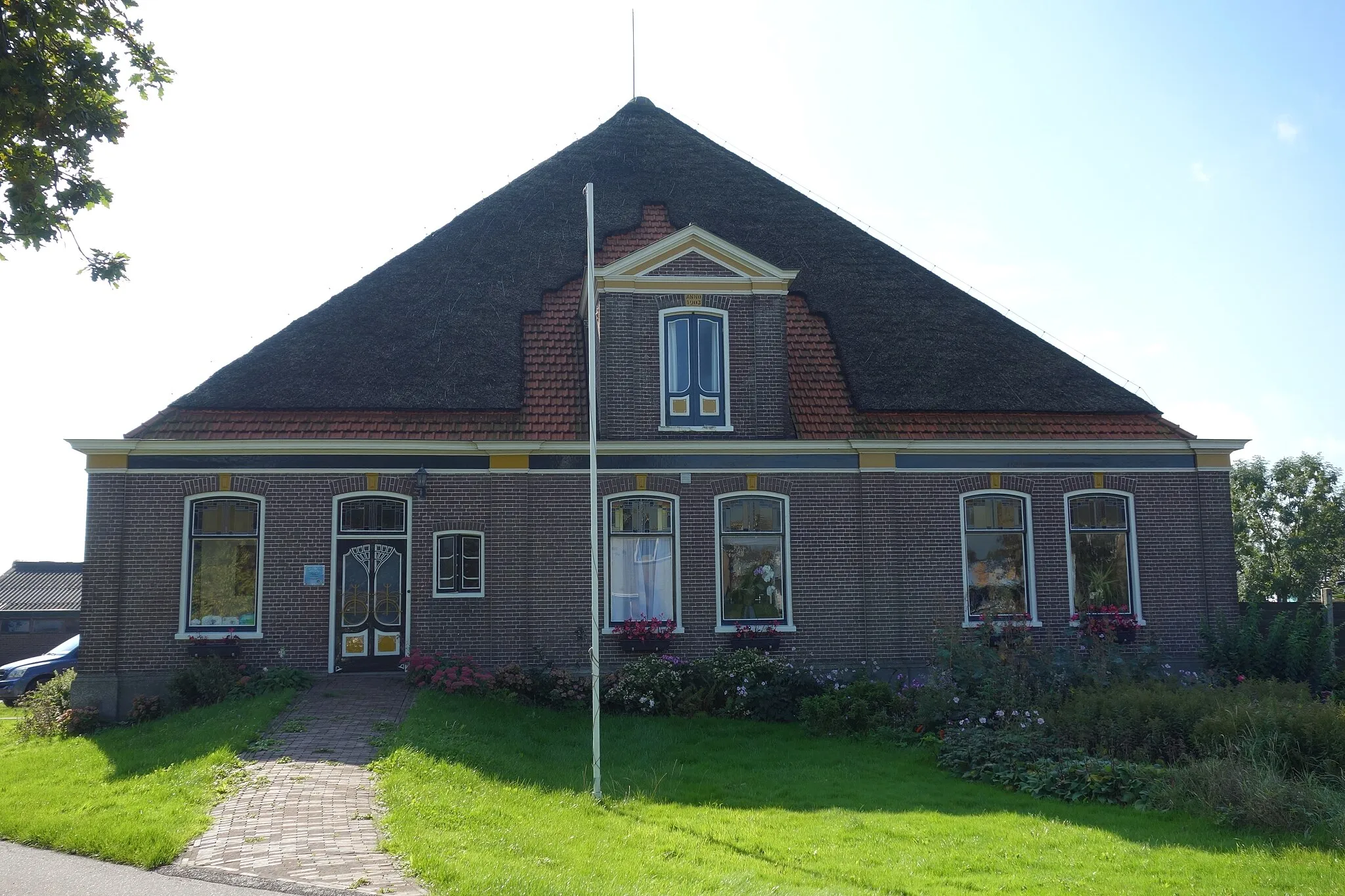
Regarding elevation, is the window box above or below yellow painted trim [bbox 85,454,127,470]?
below

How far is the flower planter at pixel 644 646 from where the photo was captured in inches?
654

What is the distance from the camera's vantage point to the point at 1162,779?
1059 centimetres

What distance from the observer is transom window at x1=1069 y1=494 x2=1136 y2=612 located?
705 inches

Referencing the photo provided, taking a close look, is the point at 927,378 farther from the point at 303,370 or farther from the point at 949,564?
the point at 303,370

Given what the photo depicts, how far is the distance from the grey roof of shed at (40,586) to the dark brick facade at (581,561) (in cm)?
2555

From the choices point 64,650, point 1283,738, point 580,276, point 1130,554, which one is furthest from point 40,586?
point 1283,738

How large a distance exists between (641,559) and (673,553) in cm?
54

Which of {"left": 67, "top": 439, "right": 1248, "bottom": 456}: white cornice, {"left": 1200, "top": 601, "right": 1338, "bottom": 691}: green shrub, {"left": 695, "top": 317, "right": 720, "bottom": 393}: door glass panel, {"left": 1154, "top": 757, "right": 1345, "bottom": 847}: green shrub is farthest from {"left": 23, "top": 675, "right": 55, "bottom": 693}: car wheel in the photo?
{"left": 1200, "top": 601, "right": 1338, "bottom": 691}: green shrub

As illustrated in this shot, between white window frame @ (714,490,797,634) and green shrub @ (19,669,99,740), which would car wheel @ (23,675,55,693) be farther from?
white window frame @ (714,490,797,634)

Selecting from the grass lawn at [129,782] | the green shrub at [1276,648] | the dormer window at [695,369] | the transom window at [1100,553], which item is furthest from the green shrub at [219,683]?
the green shrub at [1276,648]

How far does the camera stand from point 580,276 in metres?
19.0

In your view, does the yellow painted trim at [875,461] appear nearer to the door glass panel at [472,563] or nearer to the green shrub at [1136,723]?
the green shrub at [1136,723]

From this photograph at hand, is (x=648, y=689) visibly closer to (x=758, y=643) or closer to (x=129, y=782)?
(x=758, y=643)

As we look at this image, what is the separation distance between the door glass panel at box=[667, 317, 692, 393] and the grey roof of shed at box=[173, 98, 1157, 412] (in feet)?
8.27
